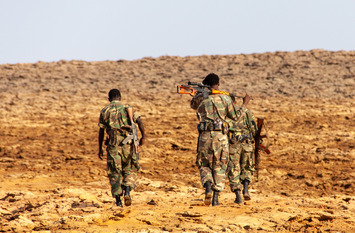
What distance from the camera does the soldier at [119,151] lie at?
786cm

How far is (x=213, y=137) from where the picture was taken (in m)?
7.43

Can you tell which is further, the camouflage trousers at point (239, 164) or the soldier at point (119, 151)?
the camouflage trousers at point (239, 164)

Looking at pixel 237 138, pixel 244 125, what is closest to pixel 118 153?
pixel 237 138

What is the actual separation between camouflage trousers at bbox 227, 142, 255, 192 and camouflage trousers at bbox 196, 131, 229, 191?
778 millimetres

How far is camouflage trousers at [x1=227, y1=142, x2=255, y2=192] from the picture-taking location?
8242 mm

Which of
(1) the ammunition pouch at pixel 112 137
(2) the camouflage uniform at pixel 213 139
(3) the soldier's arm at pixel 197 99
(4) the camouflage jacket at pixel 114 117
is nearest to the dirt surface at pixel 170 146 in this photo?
(2) the camouflage uniform at pixel 213 139

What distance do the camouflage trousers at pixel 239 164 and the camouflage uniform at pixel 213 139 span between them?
77cm

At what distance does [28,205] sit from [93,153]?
277 inches

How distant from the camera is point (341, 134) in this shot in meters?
17.5

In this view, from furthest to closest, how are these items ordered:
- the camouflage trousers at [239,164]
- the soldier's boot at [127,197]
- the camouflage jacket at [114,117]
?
the camouflage trousers at [239,164]
the camouflage jacket at [114,117]
the soldier's boot at [127,197]

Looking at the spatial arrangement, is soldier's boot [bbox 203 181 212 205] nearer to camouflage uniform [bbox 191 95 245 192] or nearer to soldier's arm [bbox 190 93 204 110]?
camouflage uniform [bbox 191 95 245 192]

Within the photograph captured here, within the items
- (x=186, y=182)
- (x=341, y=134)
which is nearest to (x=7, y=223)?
(x=186, y=182)

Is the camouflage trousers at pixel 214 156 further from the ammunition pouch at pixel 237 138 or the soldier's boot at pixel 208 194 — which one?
the ammunition pouch at pixel 237 138

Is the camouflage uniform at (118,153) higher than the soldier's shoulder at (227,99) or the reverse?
the reverse
